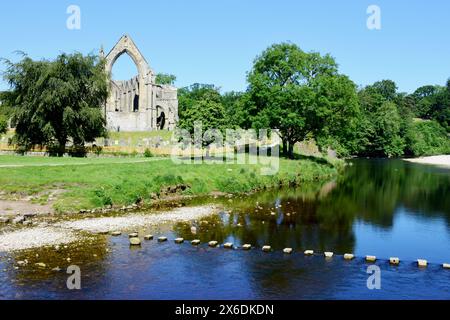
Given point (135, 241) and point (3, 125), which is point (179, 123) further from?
point (135, 241)

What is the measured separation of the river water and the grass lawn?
23.7 feet

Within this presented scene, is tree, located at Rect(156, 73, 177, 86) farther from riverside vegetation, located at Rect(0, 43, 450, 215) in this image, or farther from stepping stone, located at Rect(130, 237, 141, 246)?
stepping stone, located at Rect(130, 237, 141, 246)

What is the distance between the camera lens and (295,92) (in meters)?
62.7

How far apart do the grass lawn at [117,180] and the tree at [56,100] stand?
13422 millimetres

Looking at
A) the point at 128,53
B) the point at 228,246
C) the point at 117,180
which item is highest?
the point at 128,53

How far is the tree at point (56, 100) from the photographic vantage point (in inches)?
2216

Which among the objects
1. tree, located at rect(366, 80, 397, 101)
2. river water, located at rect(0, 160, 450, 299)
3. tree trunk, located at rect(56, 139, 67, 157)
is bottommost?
river water, located at rect(0, 160, 450, 299)

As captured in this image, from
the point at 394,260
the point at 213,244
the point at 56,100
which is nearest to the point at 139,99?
the point at 56,100

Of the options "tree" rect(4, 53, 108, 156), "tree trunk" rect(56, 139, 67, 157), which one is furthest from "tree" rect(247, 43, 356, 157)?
"tree trunk" rect(56, 139, 67, 157)

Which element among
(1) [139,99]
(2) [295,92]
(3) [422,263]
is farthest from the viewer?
(1) [139,99]

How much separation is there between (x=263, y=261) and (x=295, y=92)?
43.0 meters

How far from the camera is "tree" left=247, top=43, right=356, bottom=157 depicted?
63062 mm

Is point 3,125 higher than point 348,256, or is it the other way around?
point 3,125
